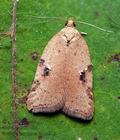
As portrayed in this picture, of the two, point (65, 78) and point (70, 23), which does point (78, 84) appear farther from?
point (70, 23)

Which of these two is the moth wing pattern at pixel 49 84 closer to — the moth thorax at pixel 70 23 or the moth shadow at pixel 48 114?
the moth shadow at pixel 48 114

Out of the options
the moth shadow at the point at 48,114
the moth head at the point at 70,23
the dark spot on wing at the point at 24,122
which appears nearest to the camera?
the dark spot on wing at the point at 24,122

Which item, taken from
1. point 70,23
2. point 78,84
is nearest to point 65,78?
point 78,84

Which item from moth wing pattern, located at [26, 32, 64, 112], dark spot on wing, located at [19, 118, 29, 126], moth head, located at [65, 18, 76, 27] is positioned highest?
moth head, located at [65, 18, 76, 27]

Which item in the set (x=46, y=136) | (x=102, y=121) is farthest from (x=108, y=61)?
(x=46, y=136)

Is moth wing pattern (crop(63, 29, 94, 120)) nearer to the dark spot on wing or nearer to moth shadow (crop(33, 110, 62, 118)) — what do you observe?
moth shadow (crop(33, 110, 62, 118))

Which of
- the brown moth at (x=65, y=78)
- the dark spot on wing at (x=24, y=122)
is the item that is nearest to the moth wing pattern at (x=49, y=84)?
the brown moth at (x=65, y=78)

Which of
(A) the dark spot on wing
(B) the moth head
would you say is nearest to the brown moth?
(B) the moth head

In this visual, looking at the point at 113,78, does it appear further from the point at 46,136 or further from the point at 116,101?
the point at 46,136
